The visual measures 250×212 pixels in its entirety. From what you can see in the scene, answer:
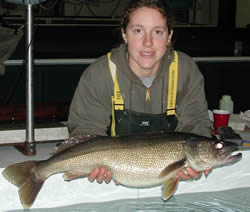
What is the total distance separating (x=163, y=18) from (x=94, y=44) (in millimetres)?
3804

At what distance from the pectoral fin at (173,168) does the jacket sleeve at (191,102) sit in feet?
1.74

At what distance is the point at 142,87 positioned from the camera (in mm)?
2947


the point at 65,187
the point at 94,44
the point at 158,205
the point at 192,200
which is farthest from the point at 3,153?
the point at 94,44

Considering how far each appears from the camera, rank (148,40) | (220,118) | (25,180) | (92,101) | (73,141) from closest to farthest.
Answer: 1. (25,180)
2. (73,141)
3. (148,40)
4. (92,101)
5. (220,118)

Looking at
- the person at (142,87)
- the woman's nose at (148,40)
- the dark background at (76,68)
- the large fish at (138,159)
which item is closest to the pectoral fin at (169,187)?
the large fish at (138,159)

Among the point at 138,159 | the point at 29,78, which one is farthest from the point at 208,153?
the point at 29,78

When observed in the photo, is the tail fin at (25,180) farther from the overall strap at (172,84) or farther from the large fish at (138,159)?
the overall strap at (172,84)

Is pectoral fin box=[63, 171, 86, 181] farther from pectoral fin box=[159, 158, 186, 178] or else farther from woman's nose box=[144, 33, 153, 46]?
woman's nose box=[144, 33, 153, 46]

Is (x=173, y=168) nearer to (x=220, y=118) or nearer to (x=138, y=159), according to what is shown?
(x=138, y=159)

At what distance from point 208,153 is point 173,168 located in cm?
19

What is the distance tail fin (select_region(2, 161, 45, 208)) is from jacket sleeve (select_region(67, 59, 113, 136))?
51cm

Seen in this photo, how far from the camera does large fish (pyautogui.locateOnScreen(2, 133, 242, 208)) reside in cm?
239

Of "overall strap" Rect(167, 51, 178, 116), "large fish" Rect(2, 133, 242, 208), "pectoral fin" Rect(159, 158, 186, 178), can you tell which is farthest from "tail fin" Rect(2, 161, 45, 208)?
"overall strap" Rect(167, 51, 178, 116)

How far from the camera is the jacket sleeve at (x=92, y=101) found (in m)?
2.86
